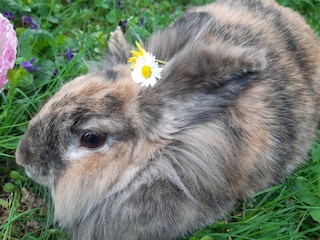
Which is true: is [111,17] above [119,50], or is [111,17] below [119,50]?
below

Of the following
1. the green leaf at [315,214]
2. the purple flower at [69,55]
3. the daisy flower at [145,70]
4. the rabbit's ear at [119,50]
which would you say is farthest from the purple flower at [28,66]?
the green leaf at [315,214]

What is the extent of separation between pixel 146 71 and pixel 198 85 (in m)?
0.23

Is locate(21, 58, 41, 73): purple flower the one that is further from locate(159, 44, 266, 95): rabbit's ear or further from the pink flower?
locate(159, 44, 266, 95): rabbit's ear

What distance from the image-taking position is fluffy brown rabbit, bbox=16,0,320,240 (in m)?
2.05

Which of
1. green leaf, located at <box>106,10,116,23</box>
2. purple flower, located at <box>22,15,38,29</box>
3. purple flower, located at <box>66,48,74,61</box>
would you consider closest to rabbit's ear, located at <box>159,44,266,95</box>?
purple flower, located at <box>66,48,74,61</box>

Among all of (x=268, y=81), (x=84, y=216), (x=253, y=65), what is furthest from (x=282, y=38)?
(x=84, y=216)

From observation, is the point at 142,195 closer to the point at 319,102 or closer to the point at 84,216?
the point at 84,216

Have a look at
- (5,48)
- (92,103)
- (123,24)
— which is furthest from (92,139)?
(123,24)

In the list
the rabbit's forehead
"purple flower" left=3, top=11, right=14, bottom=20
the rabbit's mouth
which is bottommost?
"purple flower" left=3, top=11, right=14, bottom=20

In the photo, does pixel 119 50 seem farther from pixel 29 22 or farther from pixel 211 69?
pixel 29 22

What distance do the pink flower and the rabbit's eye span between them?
0.86m

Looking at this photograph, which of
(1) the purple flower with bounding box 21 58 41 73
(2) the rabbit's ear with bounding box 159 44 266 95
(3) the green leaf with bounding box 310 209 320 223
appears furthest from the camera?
(1) the purple flower with bounding box 21 58 41 73

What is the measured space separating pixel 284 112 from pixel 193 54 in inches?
21.5

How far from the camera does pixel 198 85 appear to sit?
2.09 metres
